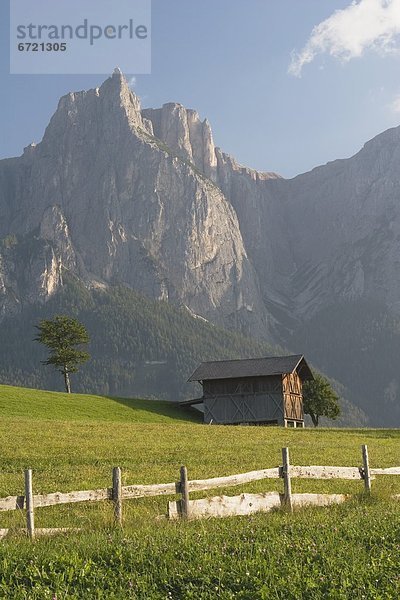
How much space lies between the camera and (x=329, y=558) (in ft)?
40.0

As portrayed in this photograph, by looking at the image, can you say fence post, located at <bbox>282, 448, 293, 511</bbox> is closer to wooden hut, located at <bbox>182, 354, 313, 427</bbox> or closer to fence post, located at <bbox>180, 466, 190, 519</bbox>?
fence post, located at <bbox>180, 466, 190, 519</bbox>

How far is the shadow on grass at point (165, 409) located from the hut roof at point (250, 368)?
4227mm

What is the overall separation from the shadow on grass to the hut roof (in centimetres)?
423

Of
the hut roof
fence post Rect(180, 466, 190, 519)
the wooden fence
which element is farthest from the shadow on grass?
fence post Rect(180, 466, 190, 519)

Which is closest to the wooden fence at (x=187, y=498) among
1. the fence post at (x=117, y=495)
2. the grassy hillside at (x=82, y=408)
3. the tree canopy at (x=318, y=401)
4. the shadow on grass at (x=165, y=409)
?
the fence post at (x=117, y=495)

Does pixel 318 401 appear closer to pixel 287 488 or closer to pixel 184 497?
pixel 287 488

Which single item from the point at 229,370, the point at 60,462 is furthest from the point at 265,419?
the point at 60,462

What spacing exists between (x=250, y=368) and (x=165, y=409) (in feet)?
42.7

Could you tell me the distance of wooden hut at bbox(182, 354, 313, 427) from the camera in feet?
268

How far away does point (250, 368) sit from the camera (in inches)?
3295

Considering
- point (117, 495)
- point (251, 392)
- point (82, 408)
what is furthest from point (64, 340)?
point (117, 495)

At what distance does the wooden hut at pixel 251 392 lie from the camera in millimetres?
81562

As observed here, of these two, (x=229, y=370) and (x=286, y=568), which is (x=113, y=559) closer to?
(x=286, y=568)

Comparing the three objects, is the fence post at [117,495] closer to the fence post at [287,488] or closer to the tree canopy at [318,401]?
the fence post at [287,488]
